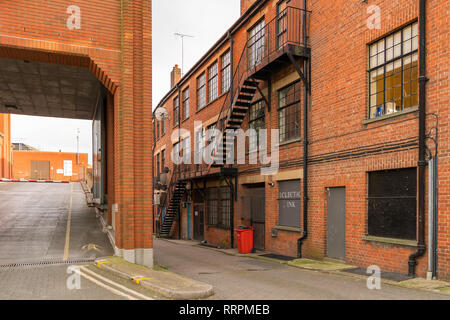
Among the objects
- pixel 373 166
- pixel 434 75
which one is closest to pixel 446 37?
pixel 434 75

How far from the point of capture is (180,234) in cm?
2727

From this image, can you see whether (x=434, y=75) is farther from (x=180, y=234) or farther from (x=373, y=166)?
(x=180, y=234)

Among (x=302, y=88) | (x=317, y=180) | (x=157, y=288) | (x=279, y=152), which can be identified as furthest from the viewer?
Answer: (x=279, y=152)

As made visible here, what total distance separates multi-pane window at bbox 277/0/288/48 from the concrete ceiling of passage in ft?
25.1

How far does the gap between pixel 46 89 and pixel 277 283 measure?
44.4ft

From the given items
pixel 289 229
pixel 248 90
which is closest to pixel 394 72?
pixel 289 229

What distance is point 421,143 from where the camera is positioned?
30.0 feet

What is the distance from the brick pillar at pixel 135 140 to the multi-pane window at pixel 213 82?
1063cm

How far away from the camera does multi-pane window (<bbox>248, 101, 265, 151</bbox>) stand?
17078mm

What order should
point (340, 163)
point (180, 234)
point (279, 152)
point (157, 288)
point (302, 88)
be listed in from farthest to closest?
point (180, 234), point (279, 152), point (302, 88), point (340, 163), point (157, 288)

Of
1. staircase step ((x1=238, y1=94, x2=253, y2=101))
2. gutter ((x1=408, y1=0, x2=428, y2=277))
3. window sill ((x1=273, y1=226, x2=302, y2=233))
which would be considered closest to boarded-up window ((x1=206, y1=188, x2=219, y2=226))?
staircase step ((x1=238, y1=94, x2=253, y2=101))

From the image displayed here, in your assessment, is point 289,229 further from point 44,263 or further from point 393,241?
point 44,263

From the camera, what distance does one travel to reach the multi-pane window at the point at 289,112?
14.5 m
